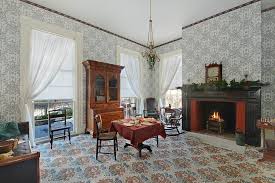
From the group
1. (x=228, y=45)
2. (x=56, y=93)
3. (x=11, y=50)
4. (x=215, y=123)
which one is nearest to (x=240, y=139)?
(x=215, y=123)

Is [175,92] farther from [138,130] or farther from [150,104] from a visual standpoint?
[138,130]

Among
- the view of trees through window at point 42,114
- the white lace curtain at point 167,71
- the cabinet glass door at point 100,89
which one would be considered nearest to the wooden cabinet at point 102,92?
the cabinet glass door at point 100,89

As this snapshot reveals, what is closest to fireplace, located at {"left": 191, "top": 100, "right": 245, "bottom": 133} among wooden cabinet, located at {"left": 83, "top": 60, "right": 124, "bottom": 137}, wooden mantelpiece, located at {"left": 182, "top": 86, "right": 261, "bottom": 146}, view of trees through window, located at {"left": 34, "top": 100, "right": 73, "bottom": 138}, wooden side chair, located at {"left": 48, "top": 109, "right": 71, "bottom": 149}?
wooden mantelpiece, located at {"left": 182, "top": 86, "right": 261, "bottom": 146}

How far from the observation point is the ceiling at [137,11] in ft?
13.9

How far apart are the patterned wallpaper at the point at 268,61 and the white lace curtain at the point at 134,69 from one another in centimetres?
422

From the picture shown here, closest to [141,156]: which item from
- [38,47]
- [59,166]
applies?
[59,166]

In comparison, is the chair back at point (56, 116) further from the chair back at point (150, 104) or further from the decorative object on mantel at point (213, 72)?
the decorative object on mantel at point (213, 72)

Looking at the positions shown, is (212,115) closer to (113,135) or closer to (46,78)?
(113,135)

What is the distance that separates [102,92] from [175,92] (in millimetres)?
3176

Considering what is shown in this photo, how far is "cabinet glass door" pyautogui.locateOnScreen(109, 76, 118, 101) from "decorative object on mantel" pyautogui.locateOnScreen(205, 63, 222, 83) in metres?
2.89

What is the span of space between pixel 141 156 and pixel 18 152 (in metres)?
2.21

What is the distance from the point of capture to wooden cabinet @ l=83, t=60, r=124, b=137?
504cm

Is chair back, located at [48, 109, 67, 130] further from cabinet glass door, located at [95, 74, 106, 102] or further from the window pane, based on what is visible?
the window pane

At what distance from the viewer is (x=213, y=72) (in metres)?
5.04
